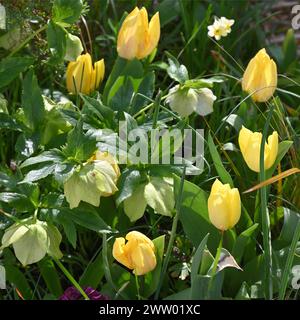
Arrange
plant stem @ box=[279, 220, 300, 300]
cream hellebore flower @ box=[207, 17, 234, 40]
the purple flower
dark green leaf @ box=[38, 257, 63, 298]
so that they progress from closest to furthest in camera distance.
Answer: plant stem @ box=[279, 220, 300, 300]
the purple flower
dark green leaf @ box=[38, 257, 63, 298]
cream hellebore flower @ box=[207, 17, 234, 40]

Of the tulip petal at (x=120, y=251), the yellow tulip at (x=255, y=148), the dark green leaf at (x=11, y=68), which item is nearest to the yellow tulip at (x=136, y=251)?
the tulip petal at (x=120, y=251)

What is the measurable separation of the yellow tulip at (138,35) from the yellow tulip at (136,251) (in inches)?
16.4

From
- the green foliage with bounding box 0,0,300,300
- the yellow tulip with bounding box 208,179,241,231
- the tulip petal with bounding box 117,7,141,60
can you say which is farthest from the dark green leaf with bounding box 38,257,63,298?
the tulip petal with bounding box 117,7,141,60

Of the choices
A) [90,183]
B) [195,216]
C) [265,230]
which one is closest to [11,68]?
[90,183]

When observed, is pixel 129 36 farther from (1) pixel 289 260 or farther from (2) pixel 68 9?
(1) pixel 289 260

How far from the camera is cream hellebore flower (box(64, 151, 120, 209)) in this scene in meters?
1.28

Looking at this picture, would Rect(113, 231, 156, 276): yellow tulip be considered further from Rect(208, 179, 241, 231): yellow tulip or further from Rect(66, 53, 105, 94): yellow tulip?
Rect(66, 53, 105, 94): yellow tulip

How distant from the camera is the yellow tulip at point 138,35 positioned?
1515 mm

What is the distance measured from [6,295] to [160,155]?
14.1 inches

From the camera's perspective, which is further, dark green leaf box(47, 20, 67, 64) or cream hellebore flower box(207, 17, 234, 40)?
cream hellebore flower box(207, 17, 234, 40)

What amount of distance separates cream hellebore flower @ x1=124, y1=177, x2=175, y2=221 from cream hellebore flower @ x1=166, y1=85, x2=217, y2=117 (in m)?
0.15

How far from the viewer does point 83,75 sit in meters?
1.56

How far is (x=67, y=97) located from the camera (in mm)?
1755

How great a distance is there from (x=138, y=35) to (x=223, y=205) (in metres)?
0.41
